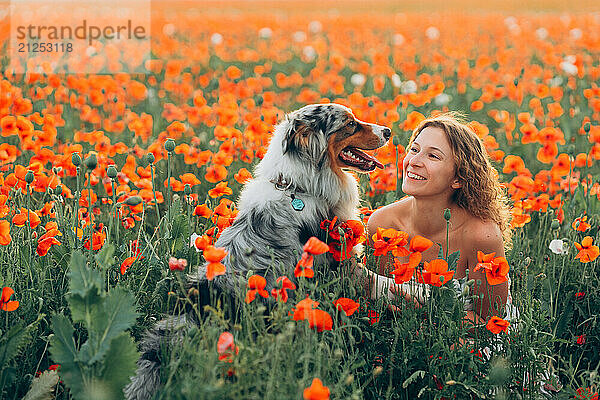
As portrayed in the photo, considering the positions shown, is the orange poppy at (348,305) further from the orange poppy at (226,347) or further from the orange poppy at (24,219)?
the orange poppy at (24,219)

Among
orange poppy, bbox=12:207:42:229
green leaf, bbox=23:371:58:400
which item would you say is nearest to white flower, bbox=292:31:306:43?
orange poppy, bbox=12:207:42:229

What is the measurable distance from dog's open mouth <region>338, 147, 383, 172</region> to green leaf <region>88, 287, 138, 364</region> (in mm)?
1638

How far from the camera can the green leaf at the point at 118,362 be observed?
2773mm

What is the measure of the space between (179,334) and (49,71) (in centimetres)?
524

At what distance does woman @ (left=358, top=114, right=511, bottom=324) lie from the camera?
13.0 feet

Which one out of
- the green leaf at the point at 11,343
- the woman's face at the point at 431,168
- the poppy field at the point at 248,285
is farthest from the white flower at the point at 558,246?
the green leaf at the point at 11,343

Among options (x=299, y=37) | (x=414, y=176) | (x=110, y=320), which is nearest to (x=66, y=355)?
(x=110, y=320)

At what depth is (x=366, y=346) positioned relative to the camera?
11.1 feet

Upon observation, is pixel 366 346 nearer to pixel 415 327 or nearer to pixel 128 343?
pixel 415 327

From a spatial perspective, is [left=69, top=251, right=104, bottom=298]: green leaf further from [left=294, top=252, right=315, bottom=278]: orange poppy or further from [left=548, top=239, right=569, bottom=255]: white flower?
[left=548, top=239, right=569, bottom=255]: white flower

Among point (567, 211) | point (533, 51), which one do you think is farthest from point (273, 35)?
point (567, 211)

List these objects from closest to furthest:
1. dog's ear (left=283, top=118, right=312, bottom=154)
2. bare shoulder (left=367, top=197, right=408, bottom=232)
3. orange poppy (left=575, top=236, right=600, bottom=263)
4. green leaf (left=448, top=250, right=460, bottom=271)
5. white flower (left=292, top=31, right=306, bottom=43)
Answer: green leaf (left=448, top=250, right=460, bottom=271) < orange poppy (left=575, top=236, right=600, bottom=263) < dog's ear (left=283, top=118, right=312, bottom=154) < bare shoulder (left=367, top=197, right=408, bottom=232) < white flower (left=292, top=31, right=306, bottom=43)

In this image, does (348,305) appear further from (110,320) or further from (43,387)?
(43,387)

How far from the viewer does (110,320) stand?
2.84m
